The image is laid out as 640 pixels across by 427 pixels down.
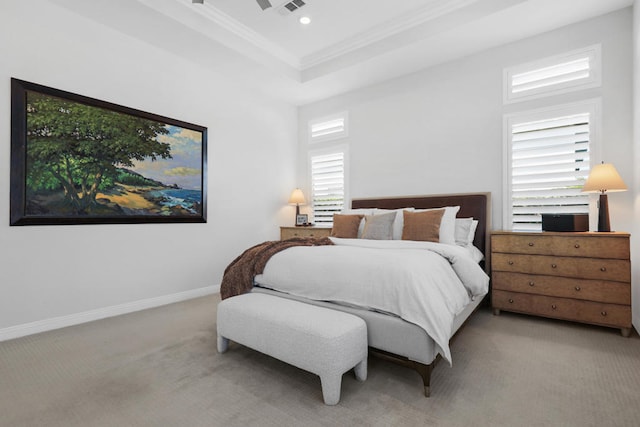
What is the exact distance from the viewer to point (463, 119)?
12.7ft

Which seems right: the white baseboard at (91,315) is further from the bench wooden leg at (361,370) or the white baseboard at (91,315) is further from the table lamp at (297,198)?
the bench wooden leg at (361,370)

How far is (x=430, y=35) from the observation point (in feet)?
11.1

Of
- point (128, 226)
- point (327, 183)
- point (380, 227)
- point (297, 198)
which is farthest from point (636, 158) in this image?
point (128, 226)

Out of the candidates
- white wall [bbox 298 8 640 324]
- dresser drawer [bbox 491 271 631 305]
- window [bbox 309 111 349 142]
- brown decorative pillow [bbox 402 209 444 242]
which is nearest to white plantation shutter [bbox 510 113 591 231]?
white wall [bbox 298 8 640 324]

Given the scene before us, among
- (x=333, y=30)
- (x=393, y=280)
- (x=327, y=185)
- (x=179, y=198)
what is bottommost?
(x=393, y=280)

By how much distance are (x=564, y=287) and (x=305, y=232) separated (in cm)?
314

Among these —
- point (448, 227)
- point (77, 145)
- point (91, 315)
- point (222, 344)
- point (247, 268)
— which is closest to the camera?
point (222, 344)

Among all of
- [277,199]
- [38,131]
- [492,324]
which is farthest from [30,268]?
[492,324]

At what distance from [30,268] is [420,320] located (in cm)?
320

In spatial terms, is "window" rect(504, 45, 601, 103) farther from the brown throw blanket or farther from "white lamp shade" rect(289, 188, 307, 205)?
"white lamp shade" rect(289, 188, 307, 205)

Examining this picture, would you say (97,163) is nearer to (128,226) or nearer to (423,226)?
(128,226)

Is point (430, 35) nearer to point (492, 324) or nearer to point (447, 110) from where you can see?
point (447, 110)

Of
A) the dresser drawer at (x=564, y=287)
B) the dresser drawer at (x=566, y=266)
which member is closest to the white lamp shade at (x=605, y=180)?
the dresser drawer at (x=566, y=266)

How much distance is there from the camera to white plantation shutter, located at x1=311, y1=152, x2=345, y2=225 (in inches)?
197
